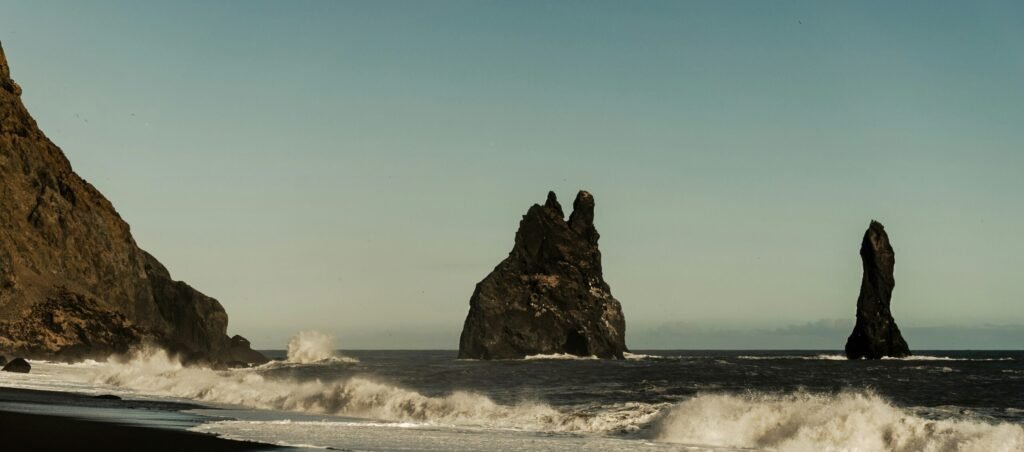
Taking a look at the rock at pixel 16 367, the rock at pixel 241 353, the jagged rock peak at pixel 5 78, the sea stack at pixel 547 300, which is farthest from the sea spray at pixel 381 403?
the sea stack at pixel 547 300

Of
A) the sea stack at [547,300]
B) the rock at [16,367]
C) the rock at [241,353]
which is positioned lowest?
the rock at [16,367]

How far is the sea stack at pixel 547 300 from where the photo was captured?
5837 inches

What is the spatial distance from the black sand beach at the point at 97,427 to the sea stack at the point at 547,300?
4498 inches

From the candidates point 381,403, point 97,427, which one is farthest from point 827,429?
point 97,427

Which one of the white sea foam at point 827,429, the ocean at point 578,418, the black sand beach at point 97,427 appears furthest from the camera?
the ocean at point 578,418

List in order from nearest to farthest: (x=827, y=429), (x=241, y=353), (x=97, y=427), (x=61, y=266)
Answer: (x=97, y=427) < (x=827, y=429) < (x=61, y=266) < (x=241, y=353)

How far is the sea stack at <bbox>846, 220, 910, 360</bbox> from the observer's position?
5782 inches

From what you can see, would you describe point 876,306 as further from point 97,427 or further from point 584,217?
point 97,427

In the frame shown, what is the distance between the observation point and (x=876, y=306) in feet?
488

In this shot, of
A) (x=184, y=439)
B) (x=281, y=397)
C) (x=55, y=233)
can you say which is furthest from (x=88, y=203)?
(x=184, y=439)

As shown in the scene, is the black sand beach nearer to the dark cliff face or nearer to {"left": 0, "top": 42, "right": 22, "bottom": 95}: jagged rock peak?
the dark cliff face

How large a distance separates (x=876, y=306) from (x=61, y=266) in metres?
111

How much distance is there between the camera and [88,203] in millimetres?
116438

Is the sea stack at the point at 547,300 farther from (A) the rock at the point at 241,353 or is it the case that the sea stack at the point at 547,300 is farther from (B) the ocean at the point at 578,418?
(B) the ocean at the point at 578,418
